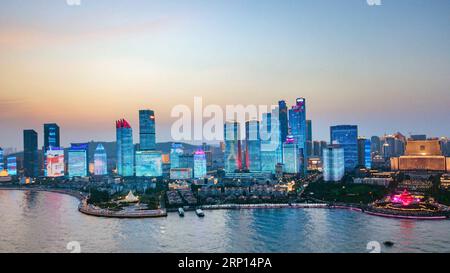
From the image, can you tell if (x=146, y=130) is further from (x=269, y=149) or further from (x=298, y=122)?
(x=298, y=122)

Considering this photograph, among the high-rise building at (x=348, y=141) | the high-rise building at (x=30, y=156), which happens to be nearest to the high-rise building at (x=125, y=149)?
the high-rise building at (x=30, y=156)

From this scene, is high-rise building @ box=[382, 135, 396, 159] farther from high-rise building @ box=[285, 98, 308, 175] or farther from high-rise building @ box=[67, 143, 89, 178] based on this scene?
high-rise building @ box=[67, 143, 89, 178]

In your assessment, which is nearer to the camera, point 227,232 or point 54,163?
point 227,232

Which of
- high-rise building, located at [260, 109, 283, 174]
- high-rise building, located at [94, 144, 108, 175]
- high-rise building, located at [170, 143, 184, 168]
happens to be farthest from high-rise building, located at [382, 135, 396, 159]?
high-rise building, located at [94, 144, 108, 175]

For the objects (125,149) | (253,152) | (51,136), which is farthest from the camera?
(51,136)

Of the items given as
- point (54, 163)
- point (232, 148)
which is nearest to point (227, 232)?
point (232, 148)

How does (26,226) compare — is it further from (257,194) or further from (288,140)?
(288,140)
